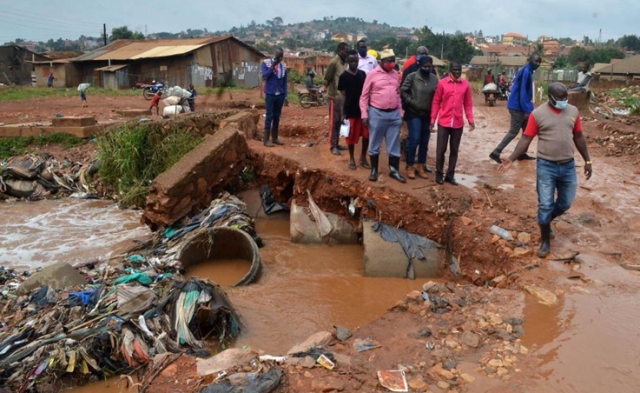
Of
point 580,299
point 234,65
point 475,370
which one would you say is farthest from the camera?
point 234,65

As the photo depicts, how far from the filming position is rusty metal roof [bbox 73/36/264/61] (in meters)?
30.9

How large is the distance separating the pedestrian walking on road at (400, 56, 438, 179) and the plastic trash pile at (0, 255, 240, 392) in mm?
3449

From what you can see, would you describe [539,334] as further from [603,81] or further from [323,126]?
[603,81]

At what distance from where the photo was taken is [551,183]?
5191mm

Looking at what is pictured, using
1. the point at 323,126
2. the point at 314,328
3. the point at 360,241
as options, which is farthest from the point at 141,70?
the point at 314,328

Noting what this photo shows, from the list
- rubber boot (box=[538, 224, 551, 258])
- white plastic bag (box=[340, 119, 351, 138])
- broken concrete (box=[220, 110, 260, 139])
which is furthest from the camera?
broken concrete (box=[220, 110, 260, 139])

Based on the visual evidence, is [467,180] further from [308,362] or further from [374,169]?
[308,362]

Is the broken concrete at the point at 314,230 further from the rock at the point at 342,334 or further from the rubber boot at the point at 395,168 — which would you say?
the rock at the point at 342,334

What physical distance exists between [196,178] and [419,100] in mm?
3666

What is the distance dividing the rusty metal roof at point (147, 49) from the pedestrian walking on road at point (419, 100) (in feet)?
84.0

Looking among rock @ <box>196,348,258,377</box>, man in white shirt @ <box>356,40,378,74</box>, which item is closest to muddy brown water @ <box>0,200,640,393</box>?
rock @ <box>196,348,258,377</box>

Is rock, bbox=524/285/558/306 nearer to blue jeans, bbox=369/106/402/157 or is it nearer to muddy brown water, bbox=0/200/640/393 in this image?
muddy brown water, bbox=0/200/640/393

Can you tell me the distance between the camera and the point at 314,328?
548cm

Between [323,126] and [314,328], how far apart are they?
749 centimetres
